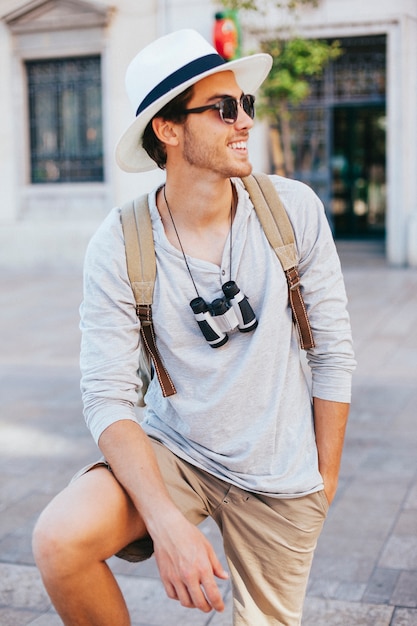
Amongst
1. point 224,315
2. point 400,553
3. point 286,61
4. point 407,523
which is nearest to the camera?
point 224,315

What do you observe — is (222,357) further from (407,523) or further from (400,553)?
(407,523)

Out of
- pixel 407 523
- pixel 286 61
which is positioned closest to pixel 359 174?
pixel 286 61

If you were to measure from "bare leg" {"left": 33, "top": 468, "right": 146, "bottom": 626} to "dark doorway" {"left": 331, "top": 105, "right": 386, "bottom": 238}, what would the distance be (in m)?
16.2

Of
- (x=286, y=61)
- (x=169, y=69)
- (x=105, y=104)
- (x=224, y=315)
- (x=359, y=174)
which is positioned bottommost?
(x=224, y=315)

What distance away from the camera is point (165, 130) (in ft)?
8.52

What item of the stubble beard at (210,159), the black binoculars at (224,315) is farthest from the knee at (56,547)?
the stubble beard at (210,159)

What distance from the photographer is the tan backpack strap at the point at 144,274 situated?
8.19ft

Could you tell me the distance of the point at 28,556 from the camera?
4.14 metres

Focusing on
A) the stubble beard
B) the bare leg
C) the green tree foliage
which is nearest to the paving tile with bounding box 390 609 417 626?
the bare leg

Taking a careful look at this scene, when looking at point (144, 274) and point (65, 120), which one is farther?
point (65, 120)

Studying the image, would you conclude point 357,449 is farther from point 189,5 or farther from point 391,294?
point 189,5

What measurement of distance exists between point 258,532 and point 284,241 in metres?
0.77

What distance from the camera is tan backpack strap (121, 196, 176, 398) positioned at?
2.50 m

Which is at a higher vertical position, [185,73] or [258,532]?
[185,73]
